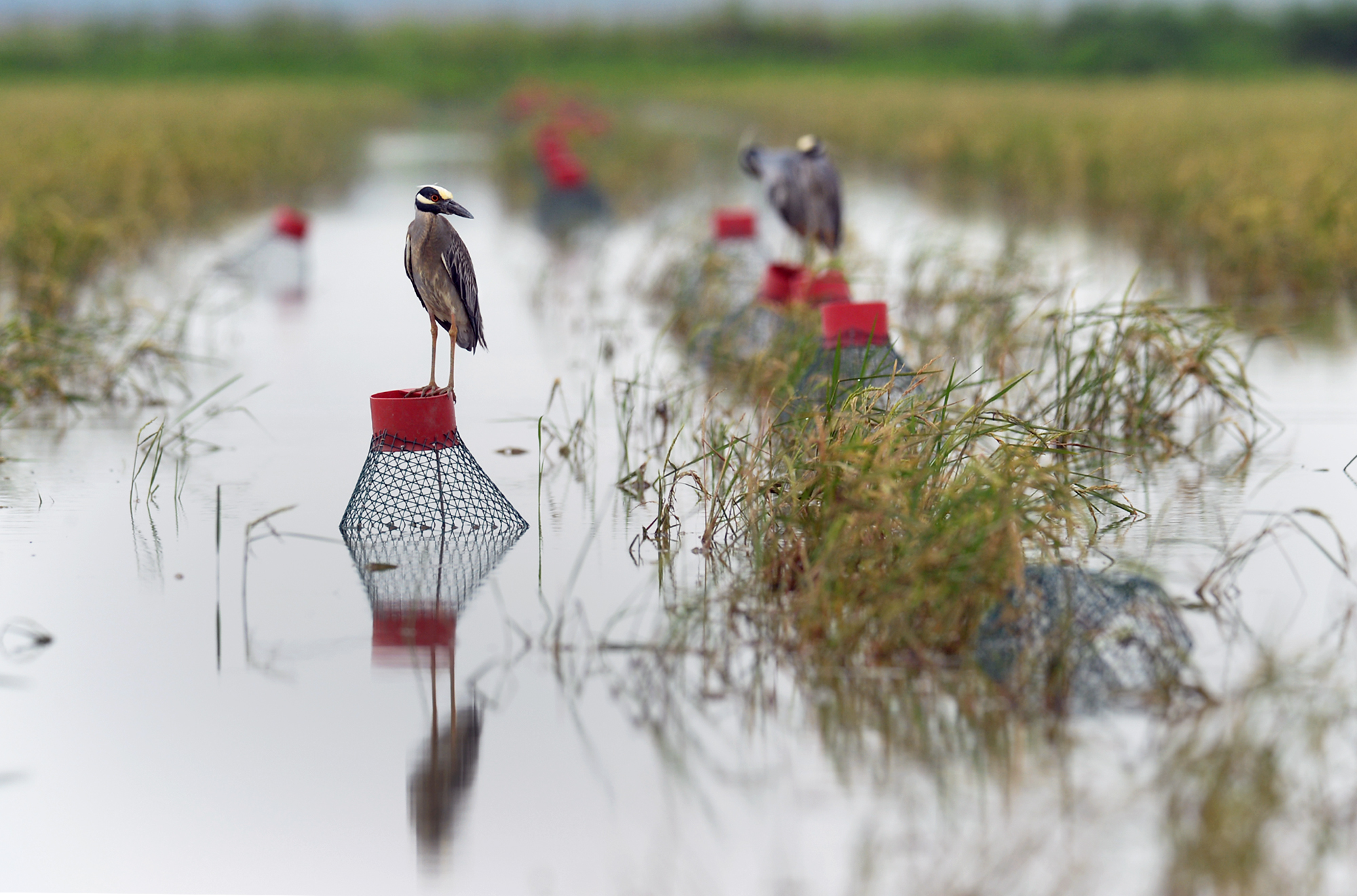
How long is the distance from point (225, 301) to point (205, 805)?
549 cm

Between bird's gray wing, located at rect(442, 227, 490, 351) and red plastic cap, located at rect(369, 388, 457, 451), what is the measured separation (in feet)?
0.52

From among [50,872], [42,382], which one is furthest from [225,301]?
[50,872]

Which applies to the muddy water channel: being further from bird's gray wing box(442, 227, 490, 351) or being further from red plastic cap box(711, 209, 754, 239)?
red plastic cap box(711, 209, 754, 239)

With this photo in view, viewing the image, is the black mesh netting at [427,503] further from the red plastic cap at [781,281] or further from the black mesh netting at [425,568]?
the red plastic cap at [781,281]

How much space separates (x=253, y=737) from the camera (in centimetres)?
267

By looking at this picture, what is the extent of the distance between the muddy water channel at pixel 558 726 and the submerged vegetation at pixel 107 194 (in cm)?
55

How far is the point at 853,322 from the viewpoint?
14.4 ft

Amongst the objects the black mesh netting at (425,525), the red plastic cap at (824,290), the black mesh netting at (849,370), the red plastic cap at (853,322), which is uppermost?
the red plastic cap at (824,290)

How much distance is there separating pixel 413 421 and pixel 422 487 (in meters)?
0.37

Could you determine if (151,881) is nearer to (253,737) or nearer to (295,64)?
(253,737)

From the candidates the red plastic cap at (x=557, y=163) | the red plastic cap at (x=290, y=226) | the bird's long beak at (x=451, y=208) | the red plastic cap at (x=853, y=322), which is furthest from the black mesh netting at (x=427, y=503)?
the red plastic cap at (x=557, y=163)

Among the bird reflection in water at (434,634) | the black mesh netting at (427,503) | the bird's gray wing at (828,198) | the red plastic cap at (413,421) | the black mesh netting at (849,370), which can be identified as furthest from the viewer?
the bird's gray wing at (828,198)

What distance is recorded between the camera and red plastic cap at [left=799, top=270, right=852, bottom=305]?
5.23 meters

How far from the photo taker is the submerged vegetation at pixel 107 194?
5324 mm
